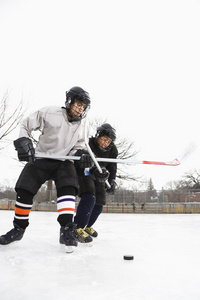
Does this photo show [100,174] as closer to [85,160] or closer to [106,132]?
[85,160]

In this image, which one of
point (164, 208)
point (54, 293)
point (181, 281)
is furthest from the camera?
point (164, 208)

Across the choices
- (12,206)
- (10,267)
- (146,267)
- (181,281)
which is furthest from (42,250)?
(12,206)

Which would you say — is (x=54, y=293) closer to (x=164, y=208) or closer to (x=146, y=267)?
(x=146, y=267)

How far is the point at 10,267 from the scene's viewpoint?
1396mm

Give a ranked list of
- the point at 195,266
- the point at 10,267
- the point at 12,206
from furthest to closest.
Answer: the point at 12,206 < the point at 195,266 < the point at 10,267

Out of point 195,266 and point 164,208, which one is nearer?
point 195,266

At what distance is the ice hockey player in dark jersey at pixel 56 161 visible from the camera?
1952 mm

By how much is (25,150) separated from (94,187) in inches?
32.3

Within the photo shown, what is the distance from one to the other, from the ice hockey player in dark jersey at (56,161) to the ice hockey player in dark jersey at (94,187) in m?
0.32

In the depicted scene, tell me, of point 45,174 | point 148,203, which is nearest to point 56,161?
point 45,174

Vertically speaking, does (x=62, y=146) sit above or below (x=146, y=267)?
above

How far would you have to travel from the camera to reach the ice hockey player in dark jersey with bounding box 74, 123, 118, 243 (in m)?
2.35

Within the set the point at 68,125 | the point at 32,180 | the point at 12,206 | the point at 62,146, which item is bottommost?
the point at 12,206

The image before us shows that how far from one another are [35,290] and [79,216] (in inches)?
51.9
